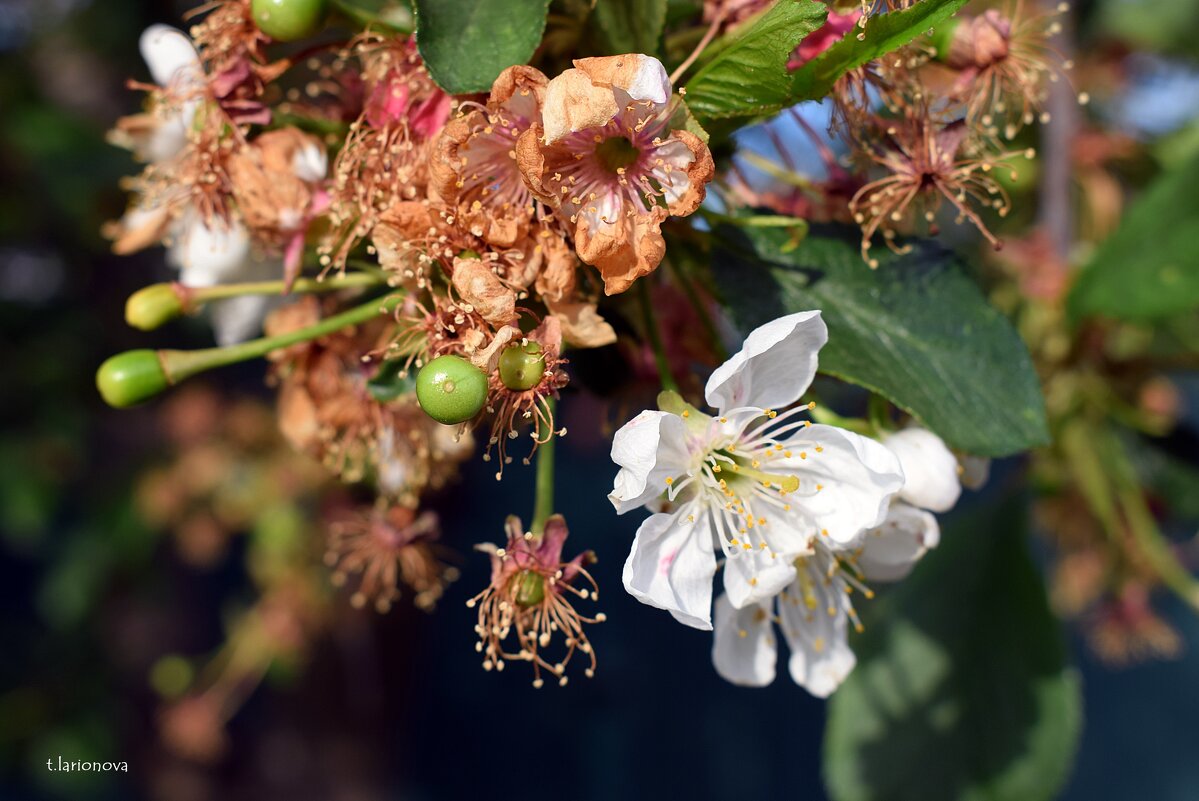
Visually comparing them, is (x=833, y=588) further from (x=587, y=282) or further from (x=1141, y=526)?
(x=1141, y=526)

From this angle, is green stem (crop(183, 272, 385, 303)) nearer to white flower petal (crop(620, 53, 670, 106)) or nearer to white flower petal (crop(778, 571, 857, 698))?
white flower petal (crop(620, 53, 670, 106))

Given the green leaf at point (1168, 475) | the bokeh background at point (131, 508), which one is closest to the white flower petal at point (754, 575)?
the bokeh background at point (131, 508)

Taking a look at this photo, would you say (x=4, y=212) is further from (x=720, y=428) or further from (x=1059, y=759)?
(x=1059, y=759)

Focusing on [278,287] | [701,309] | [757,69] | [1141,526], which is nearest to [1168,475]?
[1141,526]

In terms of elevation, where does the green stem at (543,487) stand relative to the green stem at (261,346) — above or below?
below

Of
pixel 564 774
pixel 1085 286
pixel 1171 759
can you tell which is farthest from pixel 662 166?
pixel 1171 759

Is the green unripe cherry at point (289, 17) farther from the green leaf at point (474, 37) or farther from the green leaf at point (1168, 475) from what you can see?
the green leaf at point (1168, 475)
